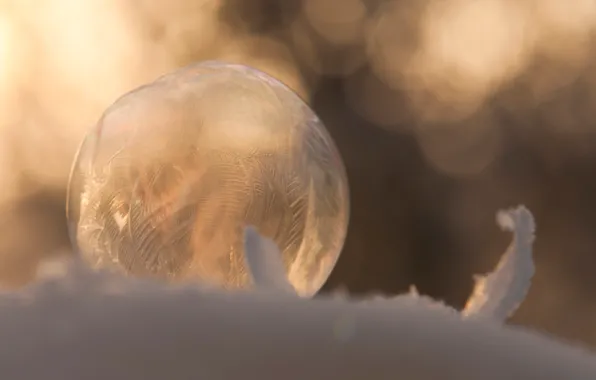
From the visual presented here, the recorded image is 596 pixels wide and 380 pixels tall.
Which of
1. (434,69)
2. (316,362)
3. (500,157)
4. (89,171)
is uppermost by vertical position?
(316,362)

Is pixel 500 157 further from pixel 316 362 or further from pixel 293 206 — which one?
pixel 316 362

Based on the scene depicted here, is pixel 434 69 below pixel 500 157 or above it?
above

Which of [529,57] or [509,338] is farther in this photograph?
[529,57]

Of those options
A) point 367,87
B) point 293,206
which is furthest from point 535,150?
point 293,206

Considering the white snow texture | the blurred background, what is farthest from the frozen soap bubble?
the blurred background

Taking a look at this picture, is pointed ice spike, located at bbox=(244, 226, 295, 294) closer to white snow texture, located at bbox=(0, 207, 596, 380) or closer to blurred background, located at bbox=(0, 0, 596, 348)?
white snow texture, located at bbox=(0, 207, 596, 380)

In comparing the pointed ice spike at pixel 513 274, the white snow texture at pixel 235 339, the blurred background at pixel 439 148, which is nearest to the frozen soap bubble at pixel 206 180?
the pointed ice spike at pixel 513 274
